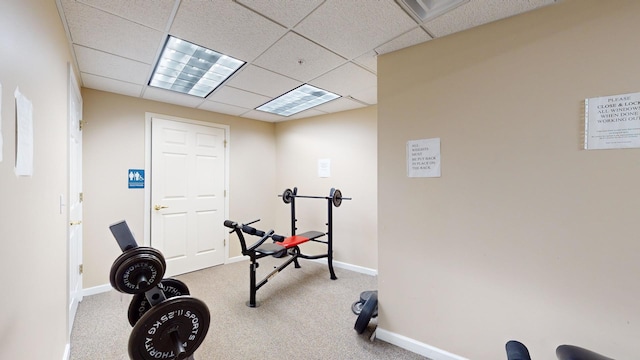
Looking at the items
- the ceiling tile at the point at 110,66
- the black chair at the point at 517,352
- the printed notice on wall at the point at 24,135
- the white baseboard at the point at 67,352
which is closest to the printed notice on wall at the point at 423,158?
the black chair at the point at 517,352

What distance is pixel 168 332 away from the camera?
3.60ft

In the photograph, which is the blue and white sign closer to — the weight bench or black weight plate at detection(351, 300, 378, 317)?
the weight bench

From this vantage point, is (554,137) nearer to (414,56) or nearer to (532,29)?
(532,29)

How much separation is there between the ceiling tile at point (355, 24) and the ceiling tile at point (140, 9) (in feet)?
2.67

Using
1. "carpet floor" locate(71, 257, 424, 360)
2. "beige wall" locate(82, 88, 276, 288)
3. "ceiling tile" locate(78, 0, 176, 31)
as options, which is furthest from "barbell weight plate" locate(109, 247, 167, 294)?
"beige wall" locate(82, 88, 276, 288)

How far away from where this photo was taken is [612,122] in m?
1.32

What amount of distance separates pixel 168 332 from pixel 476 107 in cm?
215

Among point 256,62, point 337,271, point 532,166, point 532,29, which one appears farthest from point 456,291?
point 256,62

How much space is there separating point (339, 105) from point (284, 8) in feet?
6.60

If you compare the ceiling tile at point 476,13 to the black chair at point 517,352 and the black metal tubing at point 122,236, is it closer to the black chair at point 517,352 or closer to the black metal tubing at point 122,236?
the black chair at point 517,352

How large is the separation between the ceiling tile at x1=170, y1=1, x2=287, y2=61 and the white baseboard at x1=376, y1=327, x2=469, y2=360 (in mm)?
2439

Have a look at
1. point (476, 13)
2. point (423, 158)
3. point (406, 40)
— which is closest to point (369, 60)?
point (406, 40)

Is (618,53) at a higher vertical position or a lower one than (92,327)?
higher

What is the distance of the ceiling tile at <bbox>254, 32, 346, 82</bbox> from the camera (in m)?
1.91
